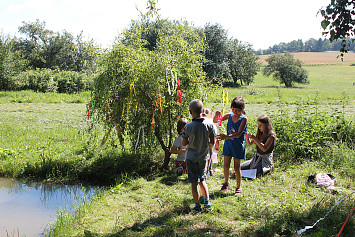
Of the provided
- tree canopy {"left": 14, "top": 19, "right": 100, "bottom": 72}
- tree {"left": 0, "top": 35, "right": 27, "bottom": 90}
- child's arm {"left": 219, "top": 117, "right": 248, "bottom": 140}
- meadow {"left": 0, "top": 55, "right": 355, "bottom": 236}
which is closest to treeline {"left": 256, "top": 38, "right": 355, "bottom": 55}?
tree canopy {"left": 14, "top": 19, "right": 100, "bottom": 72}

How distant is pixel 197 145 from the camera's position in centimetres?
448

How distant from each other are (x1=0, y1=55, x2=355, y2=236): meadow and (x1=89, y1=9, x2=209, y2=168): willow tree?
68 cm

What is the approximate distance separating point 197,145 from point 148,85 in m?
2.32

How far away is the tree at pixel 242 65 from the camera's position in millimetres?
50419

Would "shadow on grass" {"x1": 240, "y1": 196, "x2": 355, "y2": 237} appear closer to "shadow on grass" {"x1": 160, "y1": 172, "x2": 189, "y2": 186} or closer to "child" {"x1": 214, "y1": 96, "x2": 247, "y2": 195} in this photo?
"child" {"x1": 214, "y1": 96, "x2": 247, "y2": 195}

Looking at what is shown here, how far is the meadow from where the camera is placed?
4.13 m

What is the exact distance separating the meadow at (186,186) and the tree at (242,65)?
139 feet

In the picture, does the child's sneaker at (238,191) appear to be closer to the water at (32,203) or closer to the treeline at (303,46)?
the water at (32,203)

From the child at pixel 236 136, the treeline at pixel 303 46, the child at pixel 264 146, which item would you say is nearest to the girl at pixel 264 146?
the child at pixel 264 146

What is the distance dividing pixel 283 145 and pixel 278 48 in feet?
445

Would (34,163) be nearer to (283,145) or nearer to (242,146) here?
(242,146)

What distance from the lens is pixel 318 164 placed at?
6621 millimetres

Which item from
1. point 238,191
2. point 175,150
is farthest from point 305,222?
point 175,150

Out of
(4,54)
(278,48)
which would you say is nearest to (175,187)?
(4,54)
